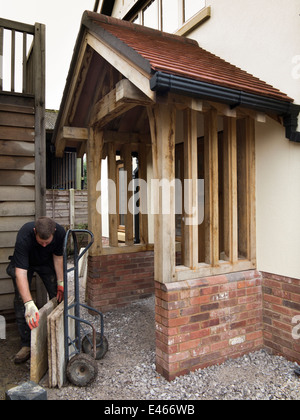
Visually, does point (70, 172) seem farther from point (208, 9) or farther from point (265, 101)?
point (265, 101)

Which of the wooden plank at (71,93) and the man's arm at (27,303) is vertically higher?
the wooden plank at (71,93)

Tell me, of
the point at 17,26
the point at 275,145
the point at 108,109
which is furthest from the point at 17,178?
the point at 275,145

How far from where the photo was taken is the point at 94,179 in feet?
17.1

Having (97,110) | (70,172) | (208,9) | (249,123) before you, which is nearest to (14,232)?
(97,110)

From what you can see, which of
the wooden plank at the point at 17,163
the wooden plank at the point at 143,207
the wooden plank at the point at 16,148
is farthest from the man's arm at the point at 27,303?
the wooden plank at the point at 143,207

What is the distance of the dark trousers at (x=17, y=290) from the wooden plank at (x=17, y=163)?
4.57 feet

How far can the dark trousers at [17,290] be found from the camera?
146 inches

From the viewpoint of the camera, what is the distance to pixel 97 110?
15.2ft

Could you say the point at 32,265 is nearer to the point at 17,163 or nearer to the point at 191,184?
the point at 17,163

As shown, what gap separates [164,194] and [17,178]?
2409mm

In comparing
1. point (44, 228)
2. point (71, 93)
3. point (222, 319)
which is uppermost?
point (71, 93)

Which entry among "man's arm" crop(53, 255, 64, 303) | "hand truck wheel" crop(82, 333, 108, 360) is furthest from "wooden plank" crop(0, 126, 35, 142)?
"hand truck wheel" crop(82, 333, 108, 360)

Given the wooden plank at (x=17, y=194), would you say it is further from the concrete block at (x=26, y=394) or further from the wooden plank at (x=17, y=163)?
the concrete block at (x=26, y=394)

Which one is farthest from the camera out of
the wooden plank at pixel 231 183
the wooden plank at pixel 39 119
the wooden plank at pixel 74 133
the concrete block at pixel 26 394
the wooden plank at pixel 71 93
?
the wooden plank at pixel 74 133
